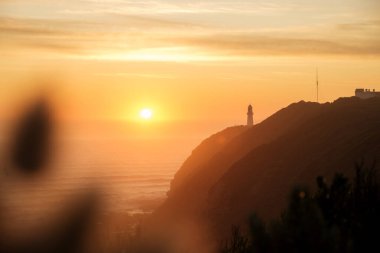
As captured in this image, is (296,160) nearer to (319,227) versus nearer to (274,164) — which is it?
(274,164)

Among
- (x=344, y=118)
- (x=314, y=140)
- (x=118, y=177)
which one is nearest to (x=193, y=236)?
(x=314, y=140)

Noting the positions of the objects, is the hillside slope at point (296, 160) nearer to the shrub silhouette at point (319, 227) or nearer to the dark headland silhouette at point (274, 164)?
the dark headland silhouette at point (274, 164)

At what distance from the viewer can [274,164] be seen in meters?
58.1

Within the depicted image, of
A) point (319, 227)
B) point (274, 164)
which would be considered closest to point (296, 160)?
point (274, 164)

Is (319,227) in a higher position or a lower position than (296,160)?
higher

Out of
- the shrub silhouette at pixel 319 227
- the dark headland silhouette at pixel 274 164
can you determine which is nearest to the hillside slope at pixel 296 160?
the dark headland silhouette at pixel 274 164

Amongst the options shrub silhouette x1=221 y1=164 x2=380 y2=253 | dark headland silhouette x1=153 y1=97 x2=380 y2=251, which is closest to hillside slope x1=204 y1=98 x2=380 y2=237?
dark headland silhouette x1=153 y1=97 x2=380 y2=251

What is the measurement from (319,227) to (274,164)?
46.6 meters

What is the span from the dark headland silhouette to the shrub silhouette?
28841 mm

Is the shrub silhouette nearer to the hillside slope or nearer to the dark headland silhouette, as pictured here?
the dark headland silhouette

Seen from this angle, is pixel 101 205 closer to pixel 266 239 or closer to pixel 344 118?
pixel 344 118

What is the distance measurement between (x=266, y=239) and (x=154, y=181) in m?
171

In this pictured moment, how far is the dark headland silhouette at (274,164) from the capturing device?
50.0 meters

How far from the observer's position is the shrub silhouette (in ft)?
39.0
